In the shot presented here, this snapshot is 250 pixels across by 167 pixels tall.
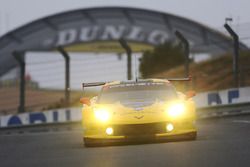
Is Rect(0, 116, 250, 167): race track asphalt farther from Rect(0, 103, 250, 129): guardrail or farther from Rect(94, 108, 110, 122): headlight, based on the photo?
Rect(0, 103, 250, 129): guardrail

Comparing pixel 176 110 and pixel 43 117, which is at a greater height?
pixel 43 117

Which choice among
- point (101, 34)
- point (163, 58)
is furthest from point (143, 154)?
point (101, 34)

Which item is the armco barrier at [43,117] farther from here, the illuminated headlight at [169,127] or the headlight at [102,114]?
the illuminated headlight at [169,127]

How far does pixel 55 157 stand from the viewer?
12.0 meters

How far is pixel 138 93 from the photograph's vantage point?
14.5 meters

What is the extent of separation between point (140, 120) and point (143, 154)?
186cm

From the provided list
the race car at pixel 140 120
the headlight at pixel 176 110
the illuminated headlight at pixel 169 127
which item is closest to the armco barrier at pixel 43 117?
the race car at pixel 140 120

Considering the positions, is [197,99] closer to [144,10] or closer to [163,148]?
[163,148]

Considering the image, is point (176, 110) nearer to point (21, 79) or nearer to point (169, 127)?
point (169, 127)

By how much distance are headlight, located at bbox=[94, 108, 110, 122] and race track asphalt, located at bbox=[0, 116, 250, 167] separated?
0.51 m

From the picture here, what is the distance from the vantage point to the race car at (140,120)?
13469 millimetres

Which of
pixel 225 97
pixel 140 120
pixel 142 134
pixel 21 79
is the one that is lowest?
pixel 142 134

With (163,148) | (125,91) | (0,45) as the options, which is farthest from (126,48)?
(0,45)

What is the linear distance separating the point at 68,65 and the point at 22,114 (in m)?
2.38
